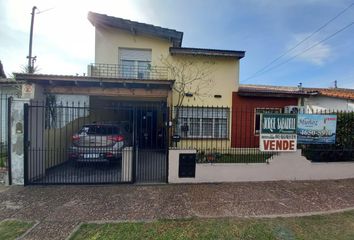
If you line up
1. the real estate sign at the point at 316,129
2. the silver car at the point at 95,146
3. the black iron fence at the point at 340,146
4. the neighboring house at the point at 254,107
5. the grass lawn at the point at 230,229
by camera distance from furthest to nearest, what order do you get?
the neighboring house at the point at 254,107
the black iron fence at the point at 340,146
the silver car at the point at 95,146
the real estate sign at the point at 316,129
the grass lawn at the point at 230,229

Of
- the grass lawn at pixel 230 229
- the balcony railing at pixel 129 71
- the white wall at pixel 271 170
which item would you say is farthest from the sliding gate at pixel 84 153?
the balcony railing at pixel 129 71

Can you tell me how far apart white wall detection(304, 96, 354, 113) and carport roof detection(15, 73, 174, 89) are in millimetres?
8908

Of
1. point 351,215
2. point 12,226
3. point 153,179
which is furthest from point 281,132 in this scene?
point 12,226

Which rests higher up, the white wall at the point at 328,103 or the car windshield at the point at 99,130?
the white wall at the point at 328,103

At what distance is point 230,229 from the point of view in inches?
156

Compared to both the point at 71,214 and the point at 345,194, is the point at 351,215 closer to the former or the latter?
the point at 345,194

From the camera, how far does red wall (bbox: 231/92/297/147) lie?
1118 cm

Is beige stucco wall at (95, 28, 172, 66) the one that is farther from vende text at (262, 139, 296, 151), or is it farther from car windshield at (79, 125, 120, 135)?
vende text at (262, 139, 296, 151)

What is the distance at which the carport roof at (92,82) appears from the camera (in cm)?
779

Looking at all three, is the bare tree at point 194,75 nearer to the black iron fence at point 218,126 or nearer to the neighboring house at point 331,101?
the black iron fence at point 218,126

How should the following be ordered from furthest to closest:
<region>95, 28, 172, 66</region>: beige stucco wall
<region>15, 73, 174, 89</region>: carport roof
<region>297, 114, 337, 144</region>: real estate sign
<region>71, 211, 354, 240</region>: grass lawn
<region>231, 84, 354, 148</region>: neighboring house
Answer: <region>95, 28, 172, 66</region>: beige stucco wall
<region>231, 84, 354, 148</region>: neighboring house
<region>15, 73, 174, 89</region>: carport roof
<region>297, 114, 337, 144</region>: real estate sign
<region>71, 211, 354, 240</region>: grass lawn

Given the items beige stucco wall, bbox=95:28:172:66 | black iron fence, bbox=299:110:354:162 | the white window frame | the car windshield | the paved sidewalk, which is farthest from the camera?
beige stucco wall, bbox=95:28:172:66

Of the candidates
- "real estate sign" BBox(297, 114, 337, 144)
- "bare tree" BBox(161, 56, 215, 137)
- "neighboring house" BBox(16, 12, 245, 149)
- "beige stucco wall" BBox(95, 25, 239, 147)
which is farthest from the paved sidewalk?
"bare tree" BBox(161, 56, 215, 137)

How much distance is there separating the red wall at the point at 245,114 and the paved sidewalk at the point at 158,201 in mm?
4640
